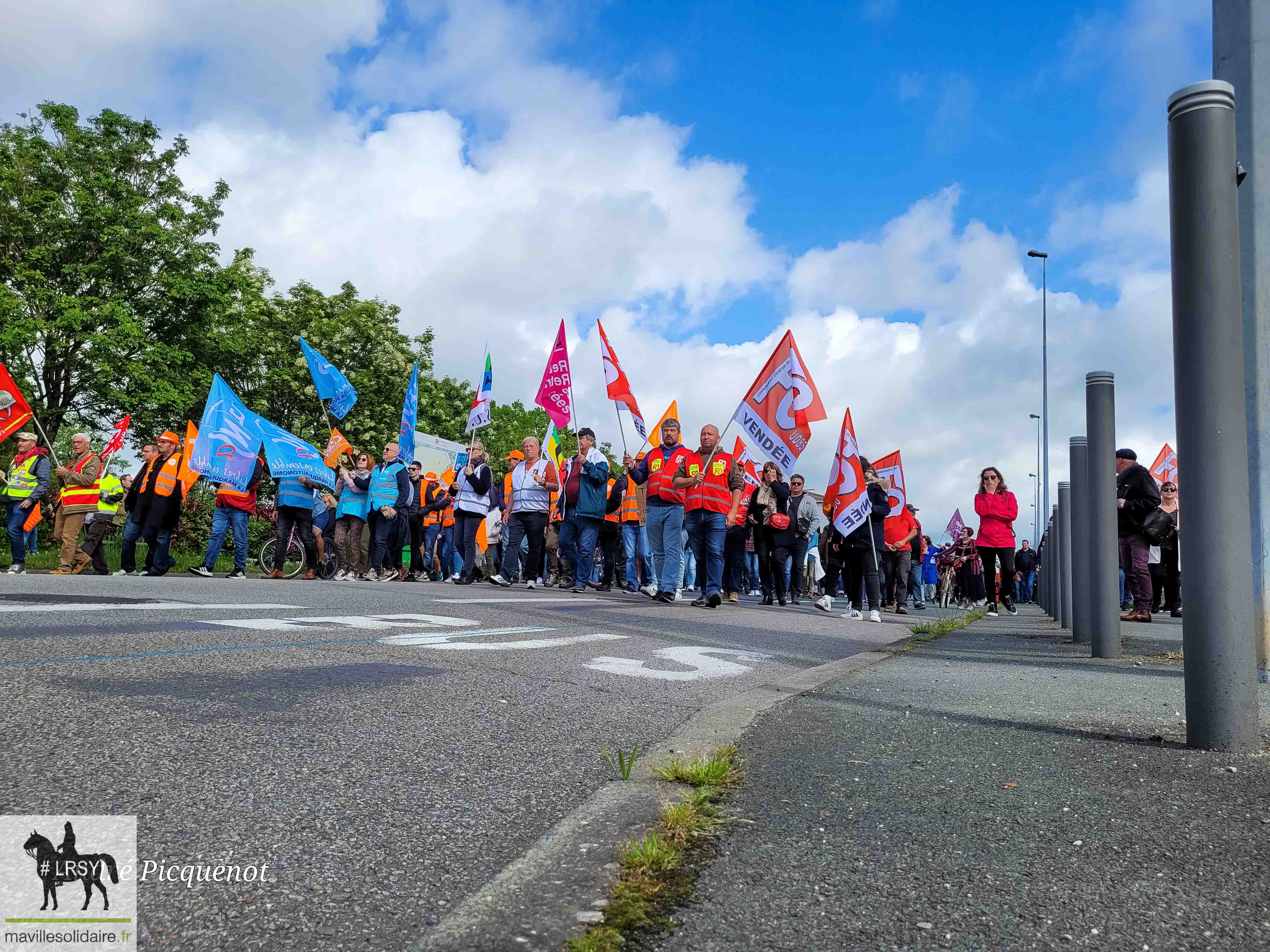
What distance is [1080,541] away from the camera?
8.67 meters

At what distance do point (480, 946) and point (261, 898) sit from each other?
20.4 inches

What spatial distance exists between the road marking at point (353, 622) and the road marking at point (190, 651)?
66 centimetres

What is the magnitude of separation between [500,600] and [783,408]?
14.6 ft

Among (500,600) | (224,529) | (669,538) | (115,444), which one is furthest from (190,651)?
(115,444)

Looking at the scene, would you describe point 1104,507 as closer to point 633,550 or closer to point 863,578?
point 863,578

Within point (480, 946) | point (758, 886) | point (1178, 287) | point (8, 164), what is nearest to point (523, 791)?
point (758, 886)

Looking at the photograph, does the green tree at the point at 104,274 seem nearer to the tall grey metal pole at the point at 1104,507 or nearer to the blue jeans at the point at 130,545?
the blue jeans at the point at 130,545

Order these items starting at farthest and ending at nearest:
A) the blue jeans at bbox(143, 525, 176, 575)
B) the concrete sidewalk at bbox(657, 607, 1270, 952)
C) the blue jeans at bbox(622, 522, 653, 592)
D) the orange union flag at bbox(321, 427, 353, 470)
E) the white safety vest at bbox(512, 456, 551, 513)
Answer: the blue jeans at bbox(622, 522, 653, 592) < the orange union flag at bbox(321, 427, 353, 470) < the white safety vest at bbox(512, 456, 551, 513) < the blue jeans at bbox(143, 525, 176, 575) < the concrete sidewalk at bbox(657, 607, 1270, 952)

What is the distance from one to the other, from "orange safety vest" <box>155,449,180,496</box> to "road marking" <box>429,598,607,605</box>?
21.0 ft

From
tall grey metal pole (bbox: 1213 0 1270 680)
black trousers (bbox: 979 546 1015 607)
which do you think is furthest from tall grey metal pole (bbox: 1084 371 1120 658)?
black trousers (bbox: 979 546 1015 607)

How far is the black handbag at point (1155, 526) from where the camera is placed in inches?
465

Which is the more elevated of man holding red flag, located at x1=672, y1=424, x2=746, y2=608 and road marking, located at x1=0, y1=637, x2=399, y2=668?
man holding red flag, located at x1=672, y1=424, x2=746, y2=608

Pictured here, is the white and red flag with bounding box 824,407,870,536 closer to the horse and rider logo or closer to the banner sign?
the banner sign

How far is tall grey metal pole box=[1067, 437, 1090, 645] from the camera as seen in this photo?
8.50 meters
